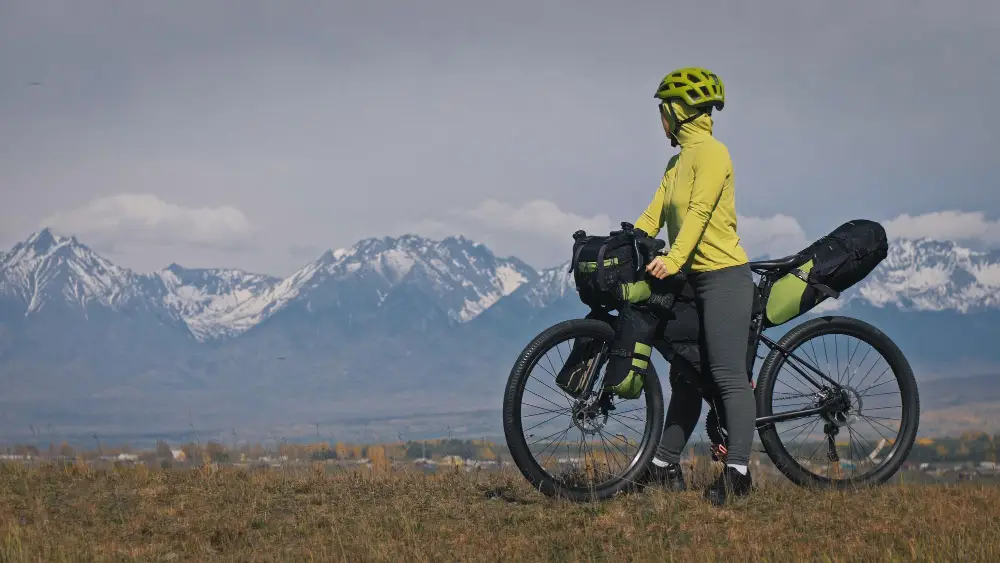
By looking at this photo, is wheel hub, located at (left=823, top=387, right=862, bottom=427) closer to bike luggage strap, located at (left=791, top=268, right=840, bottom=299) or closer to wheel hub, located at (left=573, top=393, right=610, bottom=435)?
bike luggage strap, located at (left=791, top=268, right=840, bottom=299)

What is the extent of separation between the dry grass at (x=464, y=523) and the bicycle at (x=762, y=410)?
322 mm

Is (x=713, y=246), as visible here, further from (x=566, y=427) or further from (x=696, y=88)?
(x=566, y=427)

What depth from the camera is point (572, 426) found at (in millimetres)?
8445

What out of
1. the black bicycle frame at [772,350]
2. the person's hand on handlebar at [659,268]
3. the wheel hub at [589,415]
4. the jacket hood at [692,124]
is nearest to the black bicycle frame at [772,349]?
the black bicycle frame at [772,350]

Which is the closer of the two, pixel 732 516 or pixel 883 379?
pixel 732 516

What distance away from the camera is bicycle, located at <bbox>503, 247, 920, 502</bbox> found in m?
8.38

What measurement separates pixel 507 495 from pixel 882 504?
3058mm

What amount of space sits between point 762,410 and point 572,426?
181cm

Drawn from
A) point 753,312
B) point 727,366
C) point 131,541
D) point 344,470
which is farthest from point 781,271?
point 131,541

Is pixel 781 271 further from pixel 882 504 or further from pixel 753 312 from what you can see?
pixel 882 504

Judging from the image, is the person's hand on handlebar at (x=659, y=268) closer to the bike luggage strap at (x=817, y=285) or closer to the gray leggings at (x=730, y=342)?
the gray leggings at (x=730, y=342)

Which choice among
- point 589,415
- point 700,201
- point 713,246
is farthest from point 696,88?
point 589,415

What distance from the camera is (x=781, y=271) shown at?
905cm

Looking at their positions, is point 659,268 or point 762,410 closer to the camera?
point 659,268
